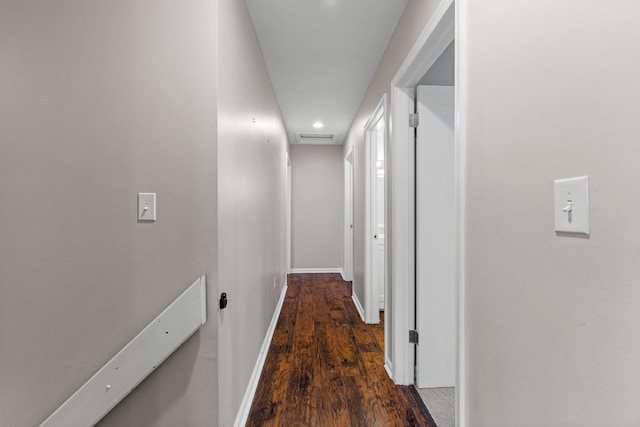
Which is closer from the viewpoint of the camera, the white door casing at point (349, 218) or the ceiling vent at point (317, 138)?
the white door casing at point (349, 218)

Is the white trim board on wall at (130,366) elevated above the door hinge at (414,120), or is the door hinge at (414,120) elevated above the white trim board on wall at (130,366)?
the door hinge at (414,120)

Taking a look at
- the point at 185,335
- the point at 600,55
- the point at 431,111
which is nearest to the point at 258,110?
the point at 431,111

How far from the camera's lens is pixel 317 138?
540 centimetres

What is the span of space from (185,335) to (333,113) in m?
3.35

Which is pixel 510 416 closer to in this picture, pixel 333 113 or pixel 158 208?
pixel 158 208

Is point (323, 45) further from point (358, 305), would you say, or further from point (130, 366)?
point (358, 305)

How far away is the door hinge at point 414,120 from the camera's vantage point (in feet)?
6.61

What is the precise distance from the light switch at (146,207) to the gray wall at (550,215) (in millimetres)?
1251

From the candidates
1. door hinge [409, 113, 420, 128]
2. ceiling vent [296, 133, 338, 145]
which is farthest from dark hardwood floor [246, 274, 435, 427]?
ceiling vent [296, 133, 338, 145]

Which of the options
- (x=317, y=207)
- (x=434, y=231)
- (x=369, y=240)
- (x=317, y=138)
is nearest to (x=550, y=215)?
(x=434, y=231)

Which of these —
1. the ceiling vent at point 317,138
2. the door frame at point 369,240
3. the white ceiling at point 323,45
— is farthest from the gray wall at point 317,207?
the door frame at point 369,240

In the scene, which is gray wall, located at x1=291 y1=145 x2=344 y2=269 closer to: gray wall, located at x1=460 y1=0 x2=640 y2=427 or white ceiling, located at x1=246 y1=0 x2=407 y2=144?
white ceiling, located at x1=246 y1=0 x2=407 y2=144

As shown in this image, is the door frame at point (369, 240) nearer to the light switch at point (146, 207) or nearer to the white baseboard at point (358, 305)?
the white baseboard at point (358, 305)

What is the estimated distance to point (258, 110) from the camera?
2.35m
